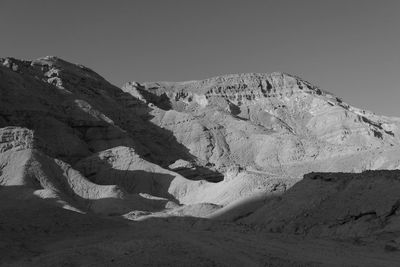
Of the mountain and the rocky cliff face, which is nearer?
the mountain

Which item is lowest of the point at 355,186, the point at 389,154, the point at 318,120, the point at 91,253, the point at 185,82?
the point at 91,253

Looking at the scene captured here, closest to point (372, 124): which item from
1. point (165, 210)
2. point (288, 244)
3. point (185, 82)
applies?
point (185, 82)

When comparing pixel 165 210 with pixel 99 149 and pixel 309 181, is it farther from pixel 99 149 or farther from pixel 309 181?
pixel 99 149

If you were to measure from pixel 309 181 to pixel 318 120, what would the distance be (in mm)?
83643

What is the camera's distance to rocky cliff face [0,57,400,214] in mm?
56562

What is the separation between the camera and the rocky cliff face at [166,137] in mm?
56562

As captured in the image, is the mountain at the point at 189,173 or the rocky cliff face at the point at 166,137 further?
the rocky cliff face at the point at 166,137

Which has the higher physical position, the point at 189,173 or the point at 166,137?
the point at 166,137

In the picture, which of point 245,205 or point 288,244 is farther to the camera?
point 245,205

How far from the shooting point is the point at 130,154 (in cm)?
7100

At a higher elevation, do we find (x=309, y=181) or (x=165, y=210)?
(x=309, y=181)

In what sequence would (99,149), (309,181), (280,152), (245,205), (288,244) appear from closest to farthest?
(288,244) < (309,181) < (245,205) < (99,149) < (280,152)

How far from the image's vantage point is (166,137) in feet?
327

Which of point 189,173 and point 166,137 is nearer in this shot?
point 189,173
